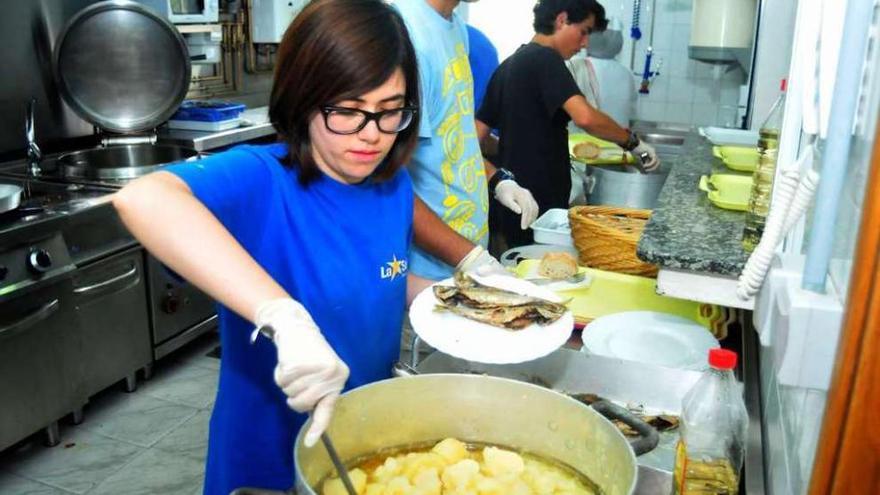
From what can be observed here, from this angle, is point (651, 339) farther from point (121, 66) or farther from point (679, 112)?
point (679, 112)

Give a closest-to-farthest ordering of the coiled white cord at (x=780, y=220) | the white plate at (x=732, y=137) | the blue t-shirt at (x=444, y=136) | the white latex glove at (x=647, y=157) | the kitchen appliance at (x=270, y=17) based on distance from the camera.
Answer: the coiled white cord at (x=780, y=220) → the blue t-shirt at (x=444, y=136) → the white plate at (x=732, y=137) → the white latex glove at (x=647, y=157) → the kitchen appliance at (x=270, y=17)

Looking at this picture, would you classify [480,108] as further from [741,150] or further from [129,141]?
[129,141]

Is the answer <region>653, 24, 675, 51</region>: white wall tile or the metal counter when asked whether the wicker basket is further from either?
<region>653, 24, 675, 51</region>: white wall tile

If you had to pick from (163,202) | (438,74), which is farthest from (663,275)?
(163,202)

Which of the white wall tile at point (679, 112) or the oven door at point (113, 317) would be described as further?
the white wall tile at point (679, 112)

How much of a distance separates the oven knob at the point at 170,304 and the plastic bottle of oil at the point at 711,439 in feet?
8.10

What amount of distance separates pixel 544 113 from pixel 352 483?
7.48 ft

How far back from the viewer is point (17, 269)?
2.31m

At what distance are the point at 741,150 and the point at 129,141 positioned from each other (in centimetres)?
254

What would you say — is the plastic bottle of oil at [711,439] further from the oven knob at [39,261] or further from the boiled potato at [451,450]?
the oven knob at [39,261]

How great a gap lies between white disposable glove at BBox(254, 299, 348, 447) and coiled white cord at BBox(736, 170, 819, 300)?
1.67 ft

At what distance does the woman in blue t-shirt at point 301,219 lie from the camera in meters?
0.93

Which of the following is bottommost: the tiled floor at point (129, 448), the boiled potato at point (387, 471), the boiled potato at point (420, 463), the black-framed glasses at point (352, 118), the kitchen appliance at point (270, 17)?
the tiled floor at point (129, 448)

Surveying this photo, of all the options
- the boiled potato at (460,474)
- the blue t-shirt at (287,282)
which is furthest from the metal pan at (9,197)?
the boiled potato at (460,474)
